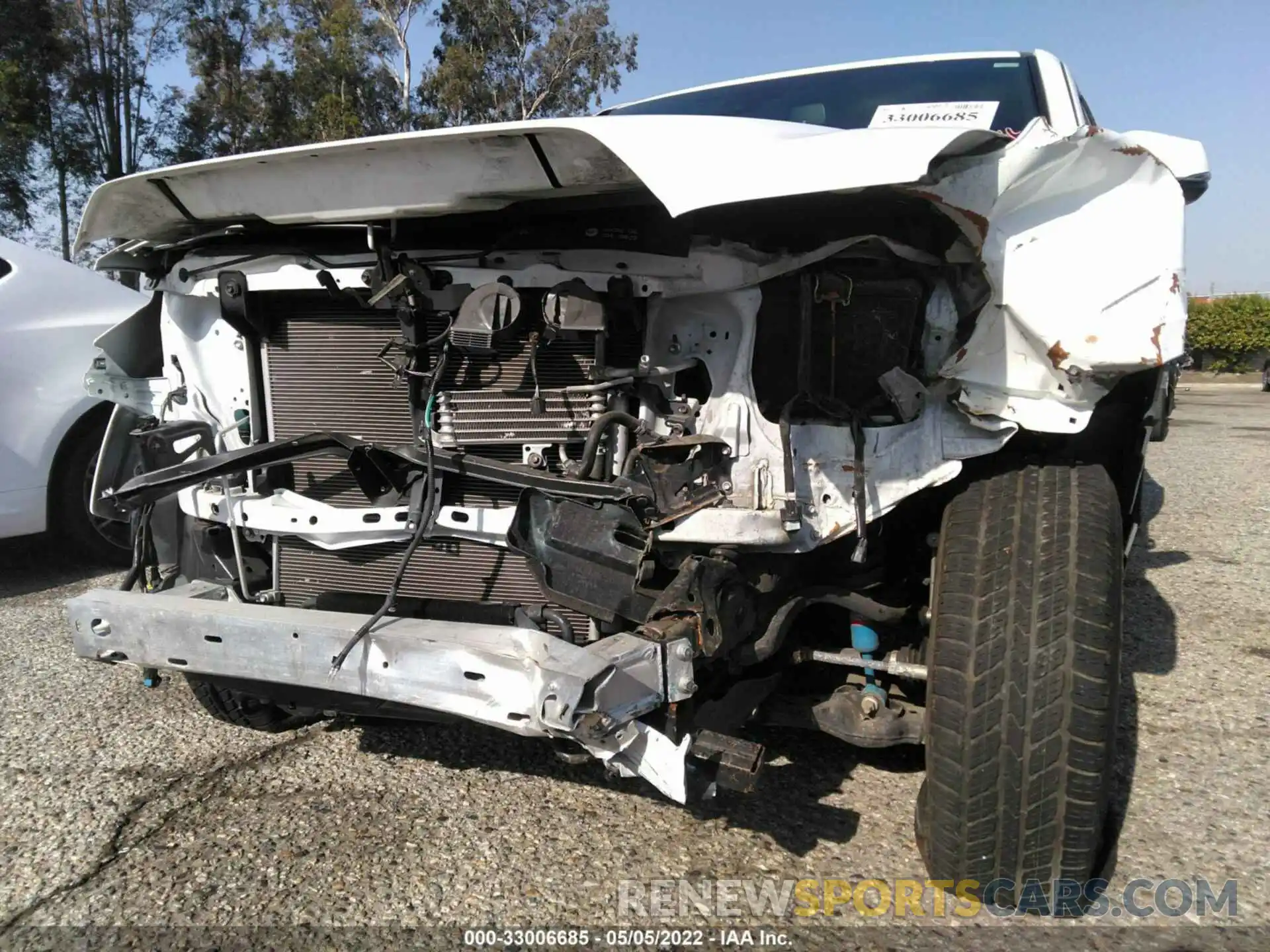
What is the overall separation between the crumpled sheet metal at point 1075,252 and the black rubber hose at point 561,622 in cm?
116

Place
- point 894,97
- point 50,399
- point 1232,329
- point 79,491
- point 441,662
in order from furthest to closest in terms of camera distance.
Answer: point 1232,329
point 79,491
point 50,399
point 894,97
point 441,662

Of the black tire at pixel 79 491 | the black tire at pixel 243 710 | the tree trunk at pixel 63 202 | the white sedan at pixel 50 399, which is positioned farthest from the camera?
the tree trunk at pixel 63 202

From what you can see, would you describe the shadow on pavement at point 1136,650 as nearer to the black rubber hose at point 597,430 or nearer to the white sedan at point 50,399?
the black rubber hose at point 597,430

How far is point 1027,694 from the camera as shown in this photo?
1.86 metres

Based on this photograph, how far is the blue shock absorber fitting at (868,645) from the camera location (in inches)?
87.5

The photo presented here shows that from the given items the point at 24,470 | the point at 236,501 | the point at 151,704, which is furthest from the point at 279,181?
the point at 24,470

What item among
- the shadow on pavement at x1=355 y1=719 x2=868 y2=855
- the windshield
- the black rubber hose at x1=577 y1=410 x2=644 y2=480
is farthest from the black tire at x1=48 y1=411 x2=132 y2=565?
the black rubber hose at x1=577 y1=410 x2=644 y2=480

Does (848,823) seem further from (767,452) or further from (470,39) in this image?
(470,39)

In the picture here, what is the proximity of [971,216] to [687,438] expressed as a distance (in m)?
0.73

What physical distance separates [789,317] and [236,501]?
1476 millimetres

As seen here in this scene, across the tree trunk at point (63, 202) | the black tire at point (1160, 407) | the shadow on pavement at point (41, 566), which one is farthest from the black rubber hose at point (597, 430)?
the tree trunk at point (63, 202)

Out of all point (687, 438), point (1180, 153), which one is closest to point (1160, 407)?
point (1180, 153)

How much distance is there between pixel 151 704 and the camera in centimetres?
306

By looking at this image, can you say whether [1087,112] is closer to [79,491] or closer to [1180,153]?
[1180,153]
